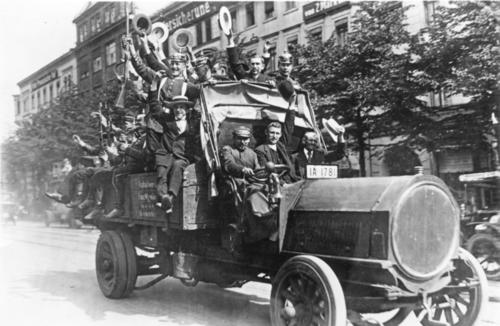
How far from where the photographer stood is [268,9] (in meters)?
28.1

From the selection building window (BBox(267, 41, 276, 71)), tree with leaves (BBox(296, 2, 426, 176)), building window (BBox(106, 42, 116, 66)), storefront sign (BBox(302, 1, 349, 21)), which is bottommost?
tree with leaves (BBox(296, 2, 426, 176))

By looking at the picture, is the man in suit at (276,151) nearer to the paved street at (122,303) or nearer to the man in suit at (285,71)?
the man in suit at (285,71)

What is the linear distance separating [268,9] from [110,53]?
54.4ft

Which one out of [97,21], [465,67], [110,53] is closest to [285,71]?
[465,67]

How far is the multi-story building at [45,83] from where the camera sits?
4256 centimetres

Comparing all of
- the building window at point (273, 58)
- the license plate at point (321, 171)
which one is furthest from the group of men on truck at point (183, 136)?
the building window at point (273, 58)

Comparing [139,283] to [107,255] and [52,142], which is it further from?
[52,142]

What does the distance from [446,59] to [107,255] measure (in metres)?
9.63

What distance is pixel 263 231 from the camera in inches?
208

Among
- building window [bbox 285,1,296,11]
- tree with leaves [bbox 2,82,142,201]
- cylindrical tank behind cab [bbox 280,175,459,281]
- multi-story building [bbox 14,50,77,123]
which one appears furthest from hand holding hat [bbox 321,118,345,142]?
multi-story building [bbox 14,50,77,123]

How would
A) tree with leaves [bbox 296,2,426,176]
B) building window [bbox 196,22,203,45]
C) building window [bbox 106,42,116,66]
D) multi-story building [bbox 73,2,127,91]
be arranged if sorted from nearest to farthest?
tree with leaves [bbox 296,2,426,176]
building window [bbox 196,22,203,45]
building window [bbox 106,42,116,66]
multi-story building [bbox 73,2,127,91]

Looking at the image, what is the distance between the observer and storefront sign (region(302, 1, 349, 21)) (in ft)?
77.7

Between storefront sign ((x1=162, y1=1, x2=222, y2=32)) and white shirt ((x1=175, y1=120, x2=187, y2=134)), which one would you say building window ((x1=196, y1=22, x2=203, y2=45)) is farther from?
white shirt ((x1=175, y1=120, x2=187, y2=134))

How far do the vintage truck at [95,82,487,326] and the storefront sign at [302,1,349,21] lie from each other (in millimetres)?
18462
